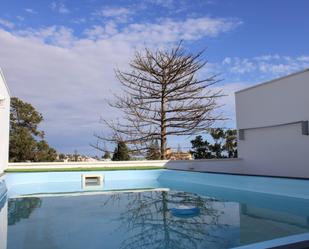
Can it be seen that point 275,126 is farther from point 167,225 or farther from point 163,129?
point 167,225

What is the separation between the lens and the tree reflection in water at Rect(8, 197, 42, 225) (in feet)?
19.3

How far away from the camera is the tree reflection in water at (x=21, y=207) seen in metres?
5.89

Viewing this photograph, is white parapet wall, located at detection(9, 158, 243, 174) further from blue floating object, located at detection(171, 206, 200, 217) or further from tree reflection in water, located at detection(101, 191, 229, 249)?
blue floating object, located at detection(171, 206, 200, 217)

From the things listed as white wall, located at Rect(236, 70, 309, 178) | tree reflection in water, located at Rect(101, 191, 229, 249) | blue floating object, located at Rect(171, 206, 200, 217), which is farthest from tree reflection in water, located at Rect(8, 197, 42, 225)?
white wall, located at Rect(236, 70, 309, 178)

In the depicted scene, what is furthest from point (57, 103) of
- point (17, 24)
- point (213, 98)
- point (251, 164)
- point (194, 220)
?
point (194, 220)

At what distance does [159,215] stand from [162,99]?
11.8 meters

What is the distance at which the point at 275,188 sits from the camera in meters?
8.19

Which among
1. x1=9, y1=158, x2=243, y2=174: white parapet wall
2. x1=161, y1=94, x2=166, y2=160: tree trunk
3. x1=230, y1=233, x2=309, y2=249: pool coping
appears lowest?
x1=230, y1=233, x2=309, y2=249: pool coping

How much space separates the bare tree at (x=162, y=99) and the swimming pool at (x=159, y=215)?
657 centimetres

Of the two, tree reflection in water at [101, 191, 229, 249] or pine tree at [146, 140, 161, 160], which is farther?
pine tree at [146, 140, 161, 160]

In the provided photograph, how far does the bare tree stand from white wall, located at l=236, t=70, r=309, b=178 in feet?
14.6

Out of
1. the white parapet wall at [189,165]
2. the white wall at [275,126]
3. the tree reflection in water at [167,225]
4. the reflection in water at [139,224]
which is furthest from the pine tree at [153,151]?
the reflection in water at [139,224]

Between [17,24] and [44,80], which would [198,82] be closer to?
[44,80]

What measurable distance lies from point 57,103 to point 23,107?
295 centimetres
